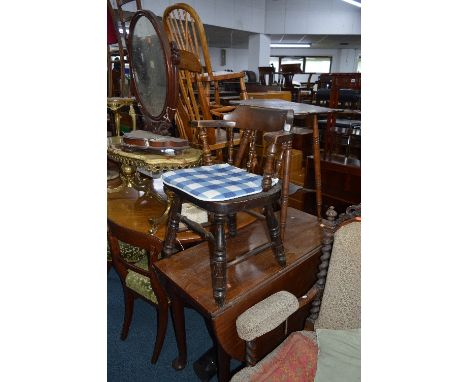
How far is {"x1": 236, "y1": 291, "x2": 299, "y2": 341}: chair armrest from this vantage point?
108 cm

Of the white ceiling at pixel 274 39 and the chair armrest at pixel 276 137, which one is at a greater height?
the white ceiling at pixel 274 39


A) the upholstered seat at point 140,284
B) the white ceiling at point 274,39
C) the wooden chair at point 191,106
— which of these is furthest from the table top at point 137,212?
the white ceiling at point 274,39

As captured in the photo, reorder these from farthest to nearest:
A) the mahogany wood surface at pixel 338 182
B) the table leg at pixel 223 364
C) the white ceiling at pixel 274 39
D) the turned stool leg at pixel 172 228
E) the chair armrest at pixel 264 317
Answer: the white ceiling at pixel 274 39 < the mahogany wood surface at pixel 338 182 < the turned stool leg at pixel 172 228 < the table leg at pixel 223 364 < the chair armrest at pixel 264 317

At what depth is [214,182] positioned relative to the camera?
56.4 inches

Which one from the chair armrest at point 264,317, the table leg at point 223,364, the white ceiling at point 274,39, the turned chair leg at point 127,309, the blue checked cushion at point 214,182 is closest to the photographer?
the chair armrest at point 264,317

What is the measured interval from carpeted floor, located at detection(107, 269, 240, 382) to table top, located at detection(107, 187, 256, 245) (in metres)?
0.66

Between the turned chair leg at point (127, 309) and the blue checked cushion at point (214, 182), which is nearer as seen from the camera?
the blue checked cushion at point (214, 182)

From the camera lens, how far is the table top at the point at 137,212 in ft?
A: 5.66

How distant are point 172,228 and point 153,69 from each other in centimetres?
97

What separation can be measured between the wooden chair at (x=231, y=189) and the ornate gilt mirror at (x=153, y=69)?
11.5 inches

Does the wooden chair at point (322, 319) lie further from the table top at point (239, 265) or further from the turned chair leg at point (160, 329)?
the turned chair leg at point (160, 329)

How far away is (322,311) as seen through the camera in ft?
4.58
